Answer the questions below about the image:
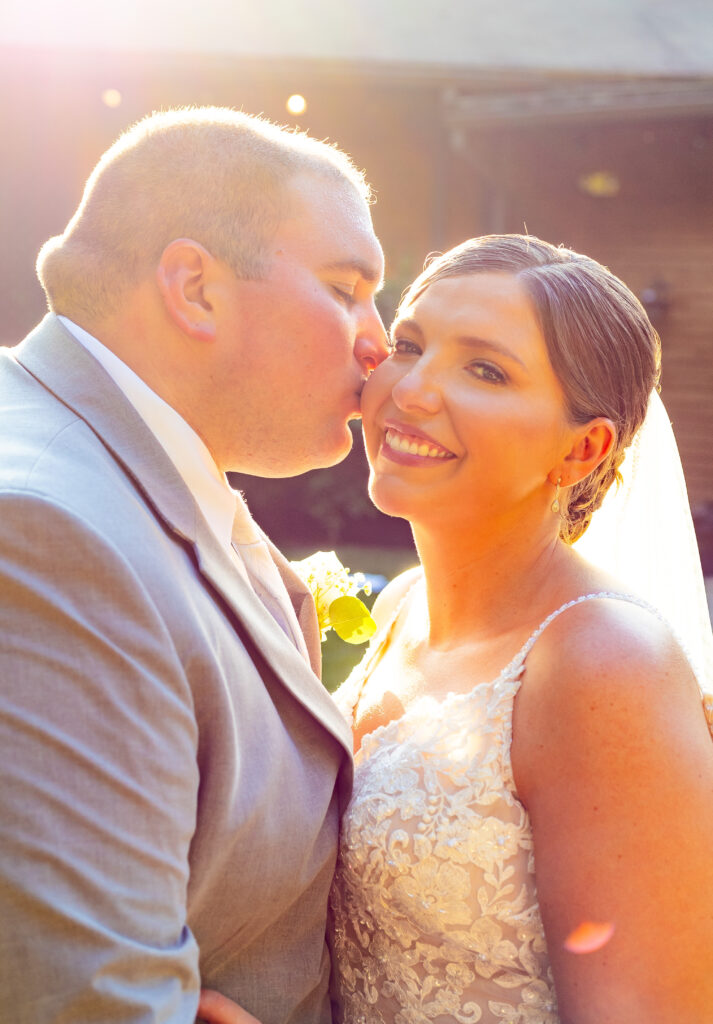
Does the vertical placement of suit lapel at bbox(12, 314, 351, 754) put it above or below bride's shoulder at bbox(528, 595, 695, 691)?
above

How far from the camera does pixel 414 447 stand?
2787 mm

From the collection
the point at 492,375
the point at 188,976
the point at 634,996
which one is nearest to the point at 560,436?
the point at 492,375

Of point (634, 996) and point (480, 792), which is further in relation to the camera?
point (480, 792)

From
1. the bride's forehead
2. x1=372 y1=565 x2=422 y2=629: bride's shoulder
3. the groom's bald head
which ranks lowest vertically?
x1=372 y1=565 x2=422 y2=629: bride's shoulder

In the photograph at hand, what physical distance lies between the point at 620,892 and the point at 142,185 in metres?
1.82

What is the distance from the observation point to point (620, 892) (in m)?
2.15

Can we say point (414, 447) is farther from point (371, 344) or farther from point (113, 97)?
point (113, 97)

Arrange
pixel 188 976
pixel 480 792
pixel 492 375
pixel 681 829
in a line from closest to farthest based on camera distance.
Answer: pixel 188 976, pixel 681 829, pixel 480 792, pixel 492 375

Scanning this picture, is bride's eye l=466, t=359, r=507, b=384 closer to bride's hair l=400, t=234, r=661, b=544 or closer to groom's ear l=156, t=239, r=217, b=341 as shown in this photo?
bride's hair l=400, t=234, r=661, b=544

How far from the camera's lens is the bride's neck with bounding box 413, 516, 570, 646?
9.12ft

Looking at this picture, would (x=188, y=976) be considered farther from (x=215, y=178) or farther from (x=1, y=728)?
(x=215, y=178)

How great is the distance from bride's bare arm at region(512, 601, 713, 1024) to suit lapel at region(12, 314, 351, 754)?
56 centimetres

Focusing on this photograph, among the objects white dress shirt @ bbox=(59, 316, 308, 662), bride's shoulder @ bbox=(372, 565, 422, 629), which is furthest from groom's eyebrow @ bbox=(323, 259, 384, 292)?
bride's shoulder @ bbox=(372, 565, 422, 629)

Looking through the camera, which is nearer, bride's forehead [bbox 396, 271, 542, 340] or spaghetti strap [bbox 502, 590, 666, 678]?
spaghetti strap [bbox 502, 590, 666, 678]
